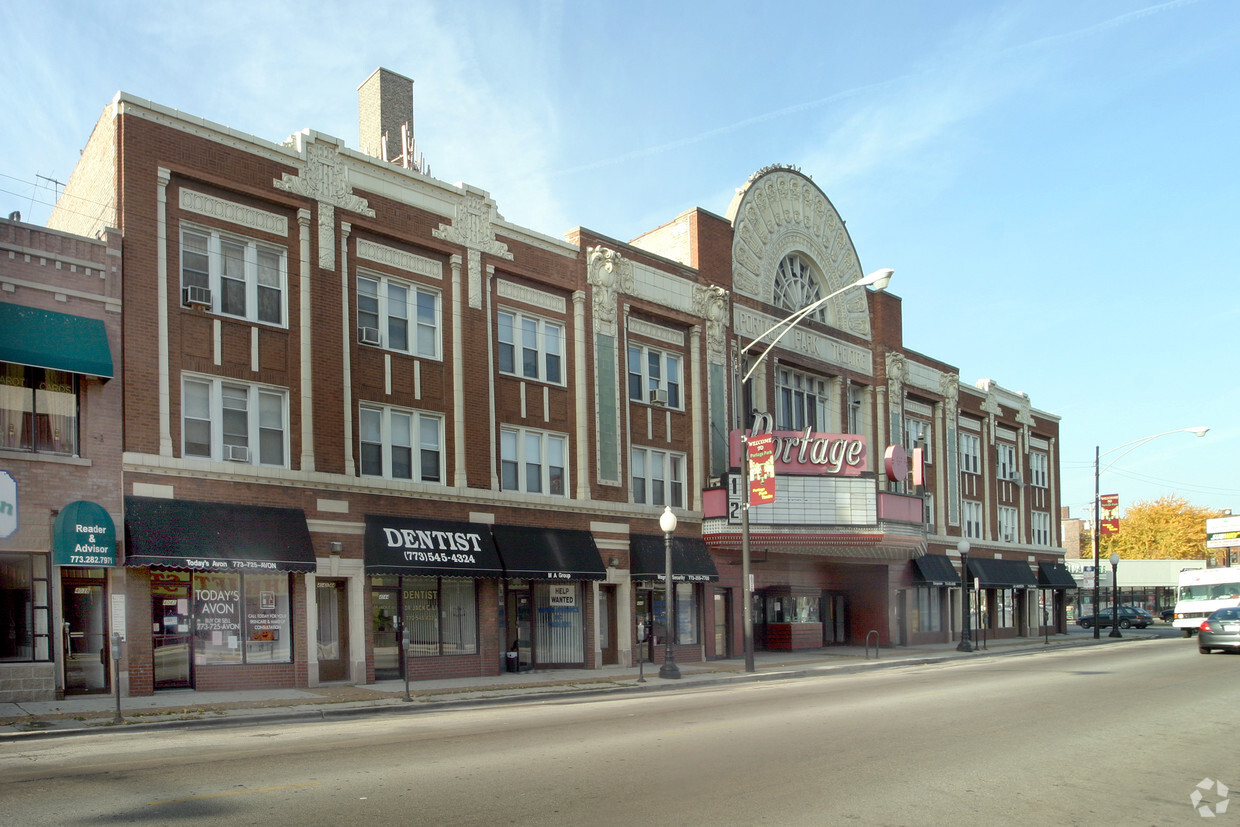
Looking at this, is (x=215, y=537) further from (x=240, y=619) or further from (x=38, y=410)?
(x=38, y=410)

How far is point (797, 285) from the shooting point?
3950cm

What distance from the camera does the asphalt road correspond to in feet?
29.7

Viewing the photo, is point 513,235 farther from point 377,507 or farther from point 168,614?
point 168,614

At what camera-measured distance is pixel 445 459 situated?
84.7ft

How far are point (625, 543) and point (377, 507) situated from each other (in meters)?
8.54

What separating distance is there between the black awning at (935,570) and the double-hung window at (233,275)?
95.8 ft

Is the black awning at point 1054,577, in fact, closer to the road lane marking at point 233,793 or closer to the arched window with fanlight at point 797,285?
the arched window with fanlight at point 797,285

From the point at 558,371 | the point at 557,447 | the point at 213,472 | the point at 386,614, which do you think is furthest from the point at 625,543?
the point at 213,472

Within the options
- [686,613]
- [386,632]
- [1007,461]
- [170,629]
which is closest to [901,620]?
[686,613]

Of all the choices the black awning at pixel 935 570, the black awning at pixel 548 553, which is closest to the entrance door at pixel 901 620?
the black awning at pixel 935 570

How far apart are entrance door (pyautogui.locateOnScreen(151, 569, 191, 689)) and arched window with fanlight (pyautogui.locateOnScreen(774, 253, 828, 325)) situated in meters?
23.8

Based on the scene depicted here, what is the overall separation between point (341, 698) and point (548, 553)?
8456 mm

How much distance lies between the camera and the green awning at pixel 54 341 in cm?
1844

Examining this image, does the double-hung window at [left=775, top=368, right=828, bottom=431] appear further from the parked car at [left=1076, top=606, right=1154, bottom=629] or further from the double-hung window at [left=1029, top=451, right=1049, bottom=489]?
the parked car at [left=1076, top=606, right=1154, bottom=629]
